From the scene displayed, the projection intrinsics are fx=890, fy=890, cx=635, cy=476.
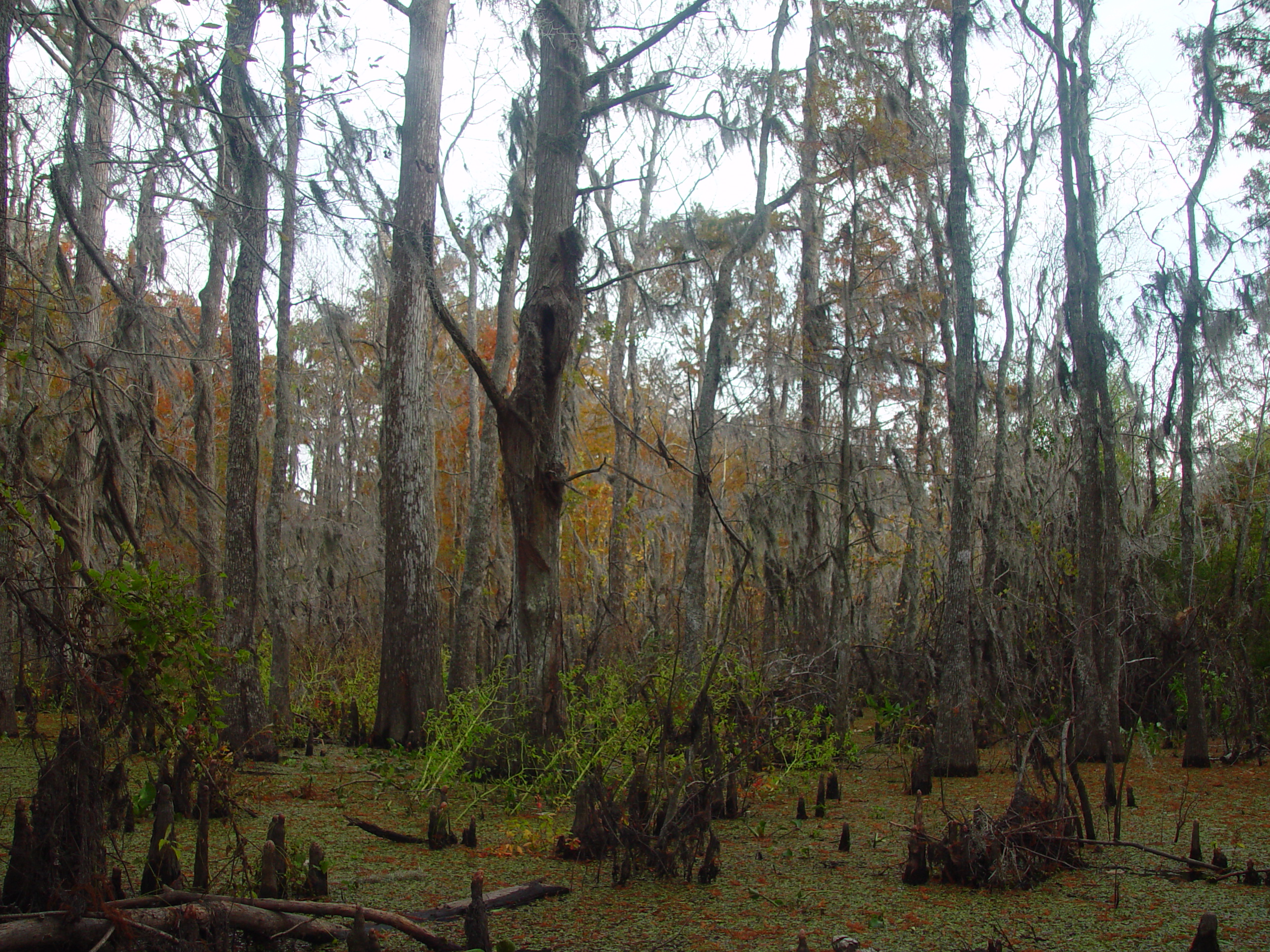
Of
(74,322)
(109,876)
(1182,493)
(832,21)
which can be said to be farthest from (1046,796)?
(832,21)

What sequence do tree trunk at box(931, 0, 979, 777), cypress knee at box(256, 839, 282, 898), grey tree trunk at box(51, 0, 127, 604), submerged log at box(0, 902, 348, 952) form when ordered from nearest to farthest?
submerged log at box(0, 902, 348, 952)
cypress knee at box(256, 839, 282, 898)
grey tree trunk at box(51, 0, 127, 604)
tree trunk at box(931, 0, 979, 777)

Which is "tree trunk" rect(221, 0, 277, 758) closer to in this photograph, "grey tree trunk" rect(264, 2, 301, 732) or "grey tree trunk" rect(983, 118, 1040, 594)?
"grey tree trunk" rect(264, 2, 301, 732)

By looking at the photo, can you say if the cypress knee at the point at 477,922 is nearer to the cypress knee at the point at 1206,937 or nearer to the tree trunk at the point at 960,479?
the cypress knee at the point at 1206,937

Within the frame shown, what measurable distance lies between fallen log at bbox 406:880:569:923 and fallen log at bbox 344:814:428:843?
2.88ft

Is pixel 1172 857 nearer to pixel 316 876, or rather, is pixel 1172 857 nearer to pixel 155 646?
pixel 316 876

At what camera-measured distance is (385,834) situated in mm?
4738

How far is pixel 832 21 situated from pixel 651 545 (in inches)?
441

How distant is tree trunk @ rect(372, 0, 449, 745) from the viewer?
28.2 feet

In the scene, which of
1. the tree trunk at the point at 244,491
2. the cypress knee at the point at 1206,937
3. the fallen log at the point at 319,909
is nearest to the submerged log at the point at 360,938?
the fallen log at the point at 319,909

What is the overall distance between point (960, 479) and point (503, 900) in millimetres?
5747

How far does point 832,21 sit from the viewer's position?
34.8ft

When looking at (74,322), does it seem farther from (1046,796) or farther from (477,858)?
(1046,796)

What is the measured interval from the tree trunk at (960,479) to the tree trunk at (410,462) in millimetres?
4751

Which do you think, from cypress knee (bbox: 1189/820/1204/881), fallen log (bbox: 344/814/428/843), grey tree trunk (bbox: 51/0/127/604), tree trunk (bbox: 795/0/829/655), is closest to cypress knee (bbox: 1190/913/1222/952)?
cypress knee (bbox: 1189/820/1204/881)
